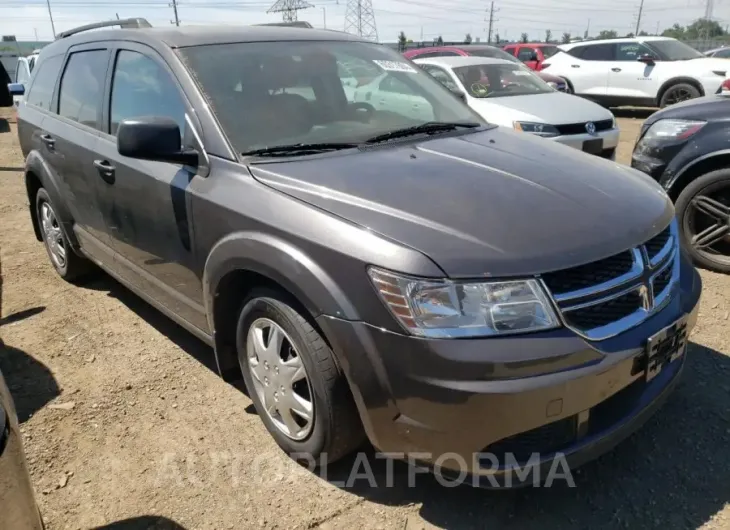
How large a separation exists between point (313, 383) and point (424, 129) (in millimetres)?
1491

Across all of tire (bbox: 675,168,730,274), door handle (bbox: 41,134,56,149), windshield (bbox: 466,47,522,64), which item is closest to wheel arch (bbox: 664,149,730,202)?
tire (bbox: 675,168,730,274)

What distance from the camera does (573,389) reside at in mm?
2018

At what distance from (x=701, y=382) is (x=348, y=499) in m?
1.94

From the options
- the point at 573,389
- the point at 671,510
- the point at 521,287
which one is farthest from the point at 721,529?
the point at 521,287

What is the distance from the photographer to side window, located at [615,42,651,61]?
13930mm

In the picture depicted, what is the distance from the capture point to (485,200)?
233cm

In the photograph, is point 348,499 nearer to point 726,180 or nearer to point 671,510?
point 671,510

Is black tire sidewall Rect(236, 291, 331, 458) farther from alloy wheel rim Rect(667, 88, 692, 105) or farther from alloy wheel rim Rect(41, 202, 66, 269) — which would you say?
alloy wheel rim Rect(667, 88, 692, 105)

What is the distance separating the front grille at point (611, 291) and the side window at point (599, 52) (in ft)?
44.9

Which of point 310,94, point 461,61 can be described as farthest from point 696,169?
point 461,61

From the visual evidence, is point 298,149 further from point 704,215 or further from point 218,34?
point 704,215

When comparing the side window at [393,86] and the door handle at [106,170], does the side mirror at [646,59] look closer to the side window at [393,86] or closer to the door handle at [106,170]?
the side window at [393,86]

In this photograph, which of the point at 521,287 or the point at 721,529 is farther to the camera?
the point at 721,529

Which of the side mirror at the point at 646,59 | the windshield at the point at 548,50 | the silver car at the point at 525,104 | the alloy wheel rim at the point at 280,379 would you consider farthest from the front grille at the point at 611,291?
the windshield at the point at 548,50
